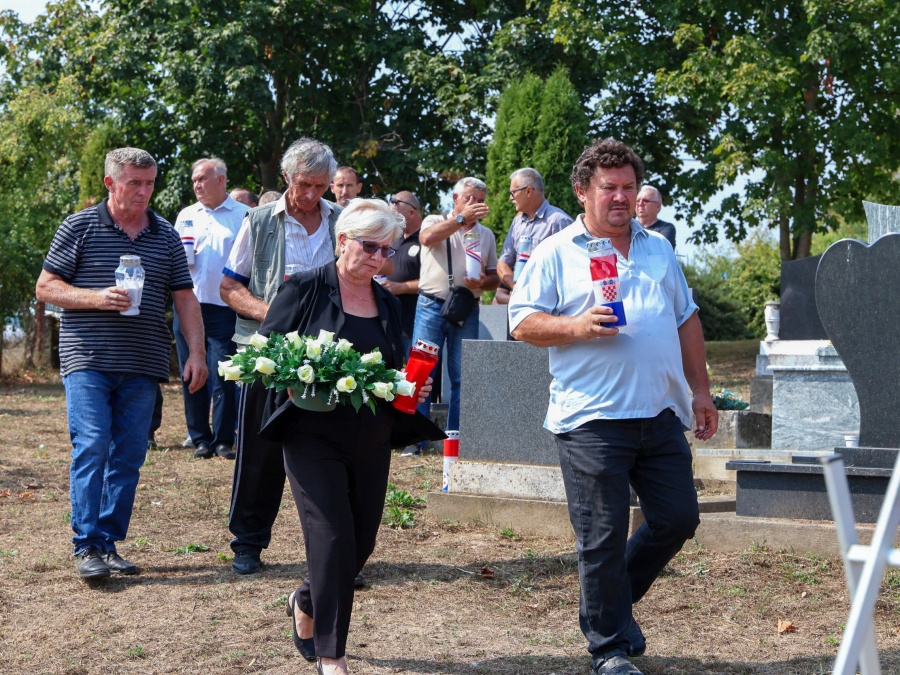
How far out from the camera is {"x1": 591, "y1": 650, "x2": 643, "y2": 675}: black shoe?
4.10m

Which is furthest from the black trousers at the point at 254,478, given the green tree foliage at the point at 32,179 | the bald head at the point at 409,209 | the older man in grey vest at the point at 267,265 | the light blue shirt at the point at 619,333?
the green tree foliage at the point at 32,179

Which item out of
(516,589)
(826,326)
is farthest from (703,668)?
(826,326)

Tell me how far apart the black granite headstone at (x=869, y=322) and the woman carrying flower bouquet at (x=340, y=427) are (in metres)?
3.03

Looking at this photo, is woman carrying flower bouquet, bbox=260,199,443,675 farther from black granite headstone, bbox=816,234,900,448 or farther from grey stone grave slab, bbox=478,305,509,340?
grey stone grave slab, bbox=478,305,509,340

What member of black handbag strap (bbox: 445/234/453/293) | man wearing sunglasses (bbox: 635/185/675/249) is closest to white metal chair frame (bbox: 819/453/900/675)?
black handbag strap (bbox: 445/234/453/293)

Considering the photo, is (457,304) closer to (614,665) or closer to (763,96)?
(614,665)

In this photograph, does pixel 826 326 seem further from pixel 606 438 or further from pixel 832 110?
pixel 832 110

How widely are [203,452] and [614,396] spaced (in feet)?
19.4

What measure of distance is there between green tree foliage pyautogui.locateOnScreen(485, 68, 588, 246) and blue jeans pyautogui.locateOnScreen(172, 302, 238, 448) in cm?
554

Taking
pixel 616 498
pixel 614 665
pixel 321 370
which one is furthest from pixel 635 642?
pixel 321 370

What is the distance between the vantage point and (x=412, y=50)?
2100 cm

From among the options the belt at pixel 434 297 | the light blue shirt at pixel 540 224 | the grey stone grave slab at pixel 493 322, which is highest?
the light blue shirt at pixel 540 224

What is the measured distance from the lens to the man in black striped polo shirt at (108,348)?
5621 mm

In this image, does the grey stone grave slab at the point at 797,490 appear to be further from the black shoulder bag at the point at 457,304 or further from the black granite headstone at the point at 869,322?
the black shoulder bag at the point at 457,304
